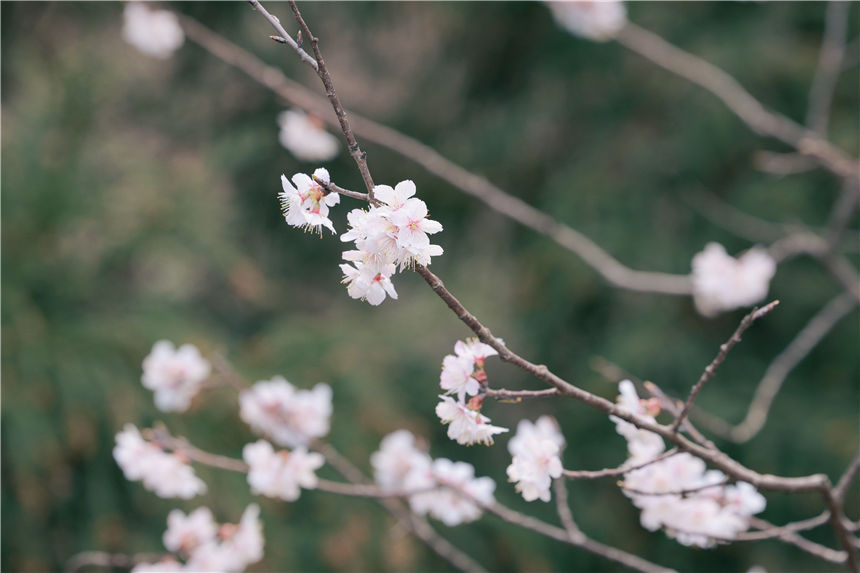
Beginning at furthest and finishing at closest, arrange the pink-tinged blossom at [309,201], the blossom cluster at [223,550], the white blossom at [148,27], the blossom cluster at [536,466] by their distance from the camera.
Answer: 1. the white blossom at [148,27]
2. the blossom cluster at [223,550]
3. the blossom cluster at [536,466]
4. the pink-tinged blossom at [309,201]

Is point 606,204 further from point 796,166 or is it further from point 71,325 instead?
point 71,325

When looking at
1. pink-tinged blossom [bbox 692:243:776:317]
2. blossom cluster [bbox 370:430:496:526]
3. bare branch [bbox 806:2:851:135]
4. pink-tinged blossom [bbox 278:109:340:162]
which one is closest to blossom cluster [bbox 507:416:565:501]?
blossom cluster [bbox 370:430:496:526]

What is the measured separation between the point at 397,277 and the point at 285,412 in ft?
6.94

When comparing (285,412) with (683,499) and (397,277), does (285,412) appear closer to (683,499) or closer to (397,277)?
(683,499)

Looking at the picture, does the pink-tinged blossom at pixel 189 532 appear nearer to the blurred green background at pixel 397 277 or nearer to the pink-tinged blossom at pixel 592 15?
the blurred green background at pixel 397 277

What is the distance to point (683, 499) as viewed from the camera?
0.68 meters

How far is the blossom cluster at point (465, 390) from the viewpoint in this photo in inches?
20.2

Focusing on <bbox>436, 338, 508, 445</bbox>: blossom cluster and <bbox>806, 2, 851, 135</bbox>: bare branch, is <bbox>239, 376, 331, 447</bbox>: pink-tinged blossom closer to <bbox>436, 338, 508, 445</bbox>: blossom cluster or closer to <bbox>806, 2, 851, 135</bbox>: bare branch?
<bbox>436, 338, 508, 445</bbox>: blossom cluster

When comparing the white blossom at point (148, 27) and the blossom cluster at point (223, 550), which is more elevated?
the white blossom at point (148, 27)

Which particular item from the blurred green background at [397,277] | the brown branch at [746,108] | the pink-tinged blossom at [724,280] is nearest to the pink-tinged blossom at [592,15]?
the brown branch at [746,108]

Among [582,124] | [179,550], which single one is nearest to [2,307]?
[179,550]

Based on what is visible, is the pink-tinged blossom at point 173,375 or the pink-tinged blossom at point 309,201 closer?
the pink-tinged blossom at point 309,201

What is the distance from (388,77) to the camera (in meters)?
3.01

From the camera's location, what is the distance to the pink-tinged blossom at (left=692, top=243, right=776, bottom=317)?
54.9 inches
